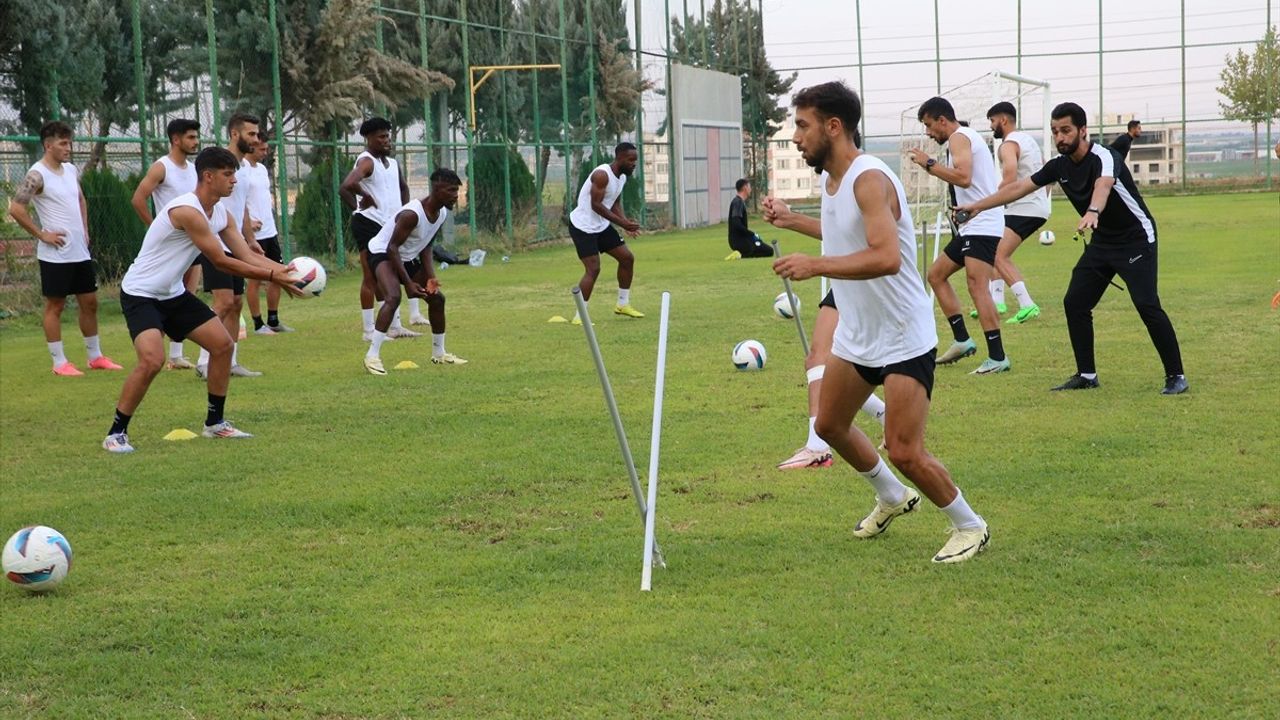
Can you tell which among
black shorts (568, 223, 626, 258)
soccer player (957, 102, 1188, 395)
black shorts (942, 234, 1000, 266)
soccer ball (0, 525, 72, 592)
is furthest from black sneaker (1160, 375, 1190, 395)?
black shorts (568, 223, 626, 258)

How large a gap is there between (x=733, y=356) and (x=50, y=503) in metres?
5.73

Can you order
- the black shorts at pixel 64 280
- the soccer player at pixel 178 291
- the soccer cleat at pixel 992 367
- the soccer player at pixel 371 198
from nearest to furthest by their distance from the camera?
the soccer player at pixel 178 291 < the soccer cleat at pixel 992 367 < the black shorts at pixel 64 280 < the soccer player at pixel 371 198

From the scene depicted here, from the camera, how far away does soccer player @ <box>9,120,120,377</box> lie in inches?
495

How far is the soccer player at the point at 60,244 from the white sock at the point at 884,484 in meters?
8.81

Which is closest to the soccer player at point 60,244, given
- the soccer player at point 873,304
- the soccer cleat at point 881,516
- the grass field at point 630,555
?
the grass field at point 630,555

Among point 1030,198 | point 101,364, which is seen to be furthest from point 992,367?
point 101,364

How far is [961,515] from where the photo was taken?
19.2 ft

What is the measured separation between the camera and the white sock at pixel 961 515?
5848 millimetres

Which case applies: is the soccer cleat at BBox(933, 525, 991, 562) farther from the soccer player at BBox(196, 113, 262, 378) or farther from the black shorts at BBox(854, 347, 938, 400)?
the soccer player at BBox(196, 113, 262, 378)

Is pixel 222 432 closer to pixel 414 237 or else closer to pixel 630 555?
pixel 414 237

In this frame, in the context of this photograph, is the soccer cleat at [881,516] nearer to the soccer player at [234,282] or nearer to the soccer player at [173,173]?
the soccer player at [234,282]

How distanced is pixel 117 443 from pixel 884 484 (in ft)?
17.5

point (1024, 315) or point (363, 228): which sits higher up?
point (363, 228)

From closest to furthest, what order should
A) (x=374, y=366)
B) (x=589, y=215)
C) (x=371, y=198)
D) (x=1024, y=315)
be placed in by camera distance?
(x=374, y=366)
(x=1024, y=315)
(x=371, y=198)
(x=589, y=215)
